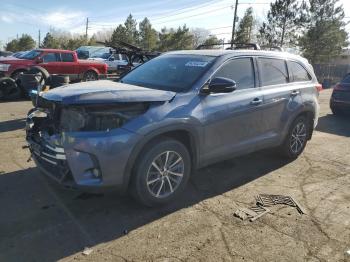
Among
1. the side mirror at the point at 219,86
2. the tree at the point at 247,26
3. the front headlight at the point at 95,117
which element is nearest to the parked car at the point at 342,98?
the side mirror at the point at 219,86

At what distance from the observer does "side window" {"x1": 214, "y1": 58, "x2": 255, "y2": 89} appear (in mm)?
5082

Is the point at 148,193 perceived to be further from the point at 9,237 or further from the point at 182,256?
the point at 9,237

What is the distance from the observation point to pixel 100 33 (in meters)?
94.2

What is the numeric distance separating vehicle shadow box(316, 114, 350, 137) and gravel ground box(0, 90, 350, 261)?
Answer: 376 cm

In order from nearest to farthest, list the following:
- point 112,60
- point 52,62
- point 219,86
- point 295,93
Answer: point 219,86 < point 295,93 < point 52,62 < point 112,60

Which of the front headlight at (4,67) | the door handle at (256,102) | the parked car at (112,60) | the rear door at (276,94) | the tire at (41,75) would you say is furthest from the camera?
the parked car at (112,60)

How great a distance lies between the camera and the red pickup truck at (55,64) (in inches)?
563

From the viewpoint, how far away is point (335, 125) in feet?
34.1

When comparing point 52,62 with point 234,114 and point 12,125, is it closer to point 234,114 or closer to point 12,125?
point 12,125

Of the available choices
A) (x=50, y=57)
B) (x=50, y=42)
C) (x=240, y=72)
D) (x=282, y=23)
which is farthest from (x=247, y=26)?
(x=240, y=72)

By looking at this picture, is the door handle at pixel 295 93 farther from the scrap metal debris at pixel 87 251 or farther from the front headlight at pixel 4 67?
the front headlight at pixel 4 67

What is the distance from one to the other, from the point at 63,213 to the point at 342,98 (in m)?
9.68

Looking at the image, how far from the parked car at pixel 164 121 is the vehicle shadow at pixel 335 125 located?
3.78 meters

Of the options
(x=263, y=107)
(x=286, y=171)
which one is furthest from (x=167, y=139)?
(x=286, y=171)
